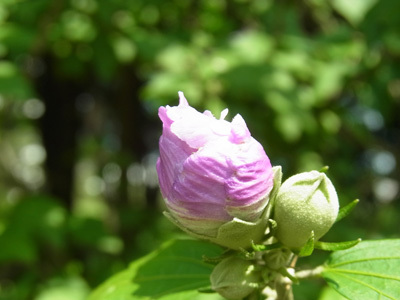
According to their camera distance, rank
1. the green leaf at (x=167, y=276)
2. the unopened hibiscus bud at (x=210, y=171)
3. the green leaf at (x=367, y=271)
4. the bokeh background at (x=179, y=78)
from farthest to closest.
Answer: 1. the bokeh background at (x=179, y=78)
2. the green leaf at (x=167, y=276)
3. the green leaf at (x=367, y=271)
4. the unopened hibiscus bud at (x=210, y=171)

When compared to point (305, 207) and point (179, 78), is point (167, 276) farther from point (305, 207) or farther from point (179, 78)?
point (179, 78)

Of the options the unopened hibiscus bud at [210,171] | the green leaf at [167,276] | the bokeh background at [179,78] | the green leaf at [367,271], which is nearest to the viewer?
the unopened hibiscus bud at [210,171]

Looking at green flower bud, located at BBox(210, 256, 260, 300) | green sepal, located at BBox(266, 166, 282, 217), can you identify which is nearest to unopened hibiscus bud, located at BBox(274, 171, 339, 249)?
green sepal, located at BBox(266, 166, 282, 217)

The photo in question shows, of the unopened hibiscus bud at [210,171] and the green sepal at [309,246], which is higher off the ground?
the unopened hibiscus bud at [210,171]

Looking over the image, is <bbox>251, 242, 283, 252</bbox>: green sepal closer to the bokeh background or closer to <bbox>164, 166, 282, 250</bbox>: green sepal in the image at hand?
<bbox>164, 166, 282, 250</bbox>: green sepal

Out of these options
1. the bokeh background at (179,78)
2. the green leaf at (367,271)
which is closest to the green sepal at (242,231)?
the green leaf at (367,271)

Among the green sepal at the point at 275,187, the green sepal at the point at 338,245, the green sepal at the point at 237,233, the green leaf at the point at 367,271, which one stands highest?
the green sepal at the point at 275,187

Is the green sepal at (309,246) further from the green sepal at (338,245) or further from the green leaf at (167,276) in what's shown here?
the green leaf at (167,276)

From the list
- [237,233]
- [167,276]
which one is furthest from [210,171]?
[167,276]
